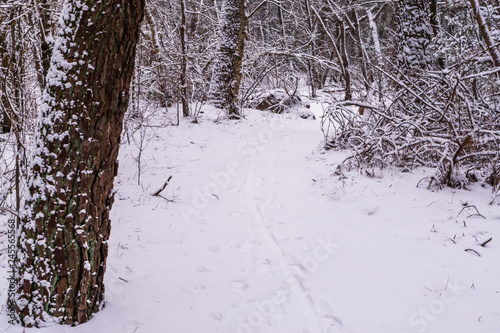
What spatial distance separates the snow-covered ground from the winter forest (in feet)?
0.06

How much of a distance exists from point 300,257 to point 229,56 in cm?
980

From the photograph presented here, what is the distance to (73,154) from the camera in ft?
7.23

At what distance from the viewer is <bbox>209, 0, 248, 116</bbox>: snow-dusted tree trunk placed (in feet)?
39.4

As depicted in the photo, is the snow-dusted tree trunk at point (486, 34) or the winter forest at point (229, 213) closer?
the winter forest at point (229, 213)

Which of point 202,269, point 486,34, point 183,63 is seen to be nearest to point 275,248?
point 202,269

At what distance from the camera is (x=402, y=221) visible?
4.13m

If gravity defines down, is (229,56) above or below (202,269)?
above

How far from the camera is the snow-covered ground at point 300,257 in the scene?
2756 mm

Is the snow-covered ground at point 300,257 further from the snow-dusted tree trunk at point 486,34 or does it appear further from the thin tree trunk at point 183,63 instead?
the thin tree trunk at point 183,63

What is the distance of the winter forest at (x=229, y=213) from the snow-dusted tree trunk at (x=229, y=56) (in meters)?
5.00

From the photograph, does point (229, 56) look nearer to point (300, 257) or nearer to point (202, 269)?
point (300, 257)

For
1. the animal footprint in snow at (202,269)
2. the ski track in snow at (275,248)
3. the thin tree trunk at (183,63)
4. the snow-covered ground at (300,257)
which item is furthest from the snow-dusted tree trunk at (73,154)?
the thin tree trunk at (183,63)

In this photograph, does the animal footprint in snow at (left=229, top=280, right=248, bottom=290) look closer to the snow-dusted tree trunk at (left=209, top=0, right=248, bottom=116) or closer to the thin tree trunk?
the thin tree trunk

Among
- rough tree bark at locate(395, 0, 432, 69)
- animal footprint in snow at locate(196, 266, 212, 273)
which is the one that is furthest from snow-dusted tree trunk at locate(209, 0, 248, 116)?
animal footprint in snow at locate(196, 266, 212, 273)
